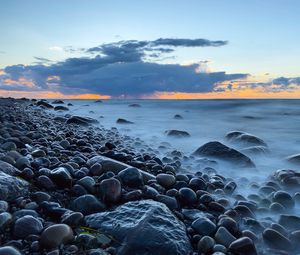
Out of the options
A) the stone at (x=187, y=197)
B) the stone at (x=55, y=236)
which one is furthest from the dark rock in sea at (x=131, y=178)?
the stone at (x=55, y=236)

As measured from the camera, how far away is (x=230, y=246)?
107 inches

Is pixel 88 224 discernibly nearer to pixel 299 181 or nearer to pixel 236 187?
pixel 236 187

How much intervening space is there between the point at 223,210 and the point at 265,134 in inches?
371

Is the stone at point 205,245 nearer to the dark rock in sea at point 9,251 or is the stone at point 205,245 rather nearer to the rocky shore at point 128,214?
the rocky shore at point 128,214

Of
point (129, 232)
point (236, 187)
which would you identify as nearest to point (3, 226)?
point (129, 232)

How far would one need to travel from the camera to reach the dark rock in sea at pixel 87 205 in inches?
121

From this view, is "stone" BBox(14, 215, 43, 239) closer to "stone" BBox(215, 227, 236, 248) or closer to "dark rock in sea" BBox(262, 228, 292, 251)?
"stone" BBox(215, 227, 236, 248)

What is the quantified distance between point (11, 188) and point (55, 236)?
2.96ft

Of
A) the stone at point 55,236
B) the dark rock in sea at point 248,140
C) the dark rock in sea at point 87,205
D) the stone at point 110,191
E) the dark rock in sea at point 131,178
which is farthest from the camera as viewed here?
the dark rock in sea at point 248,140

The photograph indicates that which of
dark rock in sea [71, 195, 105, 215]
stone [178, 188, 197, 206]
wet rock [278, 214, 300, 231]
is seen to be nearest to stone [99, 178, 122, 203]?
dark rock in sea [71, 195, 105, 215]

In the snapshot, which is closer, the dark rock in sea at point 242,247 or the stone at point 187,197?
the dark rock in sea at point 242,247

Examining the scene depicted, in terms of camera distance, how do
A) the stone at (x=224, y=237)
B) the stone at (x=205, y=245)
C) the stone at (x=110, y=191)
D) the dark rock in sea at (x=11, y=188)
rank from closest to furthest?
the stone at (x=205, y=245) < the stone at (x=224, y=237) < the dark rock in sea at (x=11, y=188) < the stone at (x=110, y=191)

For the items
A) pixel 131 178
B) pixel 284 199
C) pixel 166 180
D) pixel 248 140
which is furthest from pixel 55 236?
pixel 248 140

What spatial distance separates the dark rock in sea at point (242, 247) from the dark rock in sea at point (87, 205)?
3.98 ft
